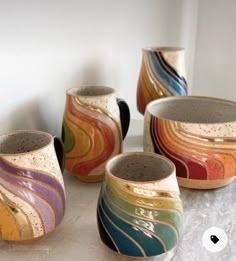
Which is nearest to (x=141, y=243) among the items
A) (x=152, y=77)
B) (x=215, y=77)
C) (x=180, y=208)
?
(x=180, y=208)

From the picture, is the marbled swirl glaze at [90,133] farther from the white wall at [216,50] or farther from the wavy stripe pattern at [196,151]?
the white wall at [216,50]

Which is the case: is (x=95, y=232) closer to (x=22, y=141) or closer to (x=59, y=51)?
(x=22, y=141)

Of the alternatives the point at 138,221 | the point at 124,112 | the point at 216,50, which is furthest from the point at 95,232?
the point at 216,50

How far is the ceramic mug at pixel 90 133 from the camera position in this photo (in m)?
0.51

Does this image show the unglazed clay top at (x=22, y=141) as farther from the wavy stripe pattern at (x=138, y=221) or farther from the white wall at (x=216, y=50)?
the white wall at (x=216, y=50)

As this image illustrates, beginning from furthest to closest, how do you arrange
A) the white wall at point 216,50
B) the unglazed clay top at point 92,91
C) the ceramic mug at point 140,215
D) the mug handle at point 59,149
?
the white wall at point 216,50 → the unglazed clay top at point 92,91 → the mug handle at point 59,149 → the ceramic mug at point 140,215

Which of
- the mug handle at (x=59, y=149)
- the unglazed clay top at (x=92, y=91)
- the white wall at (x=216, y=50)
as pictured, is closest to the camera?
the mug handle at (x=59, y=149)

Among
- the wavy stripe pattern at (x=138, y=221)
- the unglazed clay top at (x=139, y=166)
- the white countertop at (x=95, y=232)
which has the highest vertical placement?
the unglazed clay top at (x=139, y=166)

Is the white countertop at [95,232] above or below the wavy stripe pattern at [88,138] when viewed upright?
below

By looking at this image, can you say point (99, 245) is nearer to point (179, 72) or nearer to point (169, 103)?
point (169, 103)

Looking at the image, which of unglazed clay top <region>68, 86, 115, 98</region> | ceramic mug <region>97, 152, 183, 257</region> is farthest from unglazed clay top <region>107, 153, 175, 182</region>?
unglazed clay top <region>68, 86, 115, 98</region>

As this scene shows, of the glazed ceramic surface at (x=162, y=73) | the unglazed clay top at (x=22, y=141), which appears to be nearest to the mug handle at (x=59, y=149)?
the unglazed clay top at (x=22, y=141)

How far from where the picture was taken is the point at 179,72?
26.8 inches

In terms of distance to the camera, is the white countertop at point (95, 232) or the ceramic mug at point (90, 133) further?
the ceramic mug at point (90, 133)
